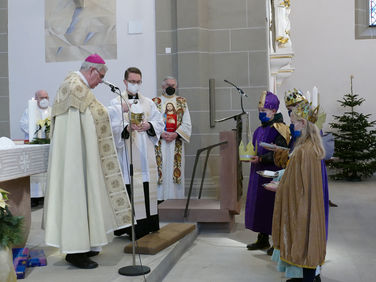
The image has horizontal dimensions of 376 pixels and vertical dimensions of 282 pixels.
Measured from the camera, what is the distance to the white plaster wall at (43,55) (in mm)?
8023

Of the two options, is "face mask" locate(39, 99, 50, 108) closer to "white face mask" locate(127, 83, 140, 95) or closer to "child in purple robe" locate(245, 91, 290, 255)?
"white face mask" locate(127, 83, 140, 95)

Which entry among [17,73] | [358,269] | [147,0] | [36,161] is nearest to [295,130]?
[358,269]

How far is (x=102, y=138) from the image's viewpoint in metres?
4.20

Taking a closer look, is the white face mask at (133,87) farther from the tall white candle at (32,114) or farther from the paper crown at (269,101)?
the paper crown at (269,101)

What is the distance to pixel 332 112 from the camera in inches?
512

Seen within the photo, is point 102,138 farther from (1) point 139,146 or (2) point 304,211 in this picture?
(2) point 304,211

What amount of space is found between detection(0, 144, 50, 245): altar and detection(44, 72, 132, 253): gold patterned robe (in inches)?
9.8

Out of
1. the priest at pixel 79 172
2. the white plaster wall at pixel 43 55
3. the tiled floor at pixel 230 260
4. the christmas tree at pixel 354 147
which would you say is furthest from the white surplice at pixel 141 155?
the christmas tree at pixel 354 147

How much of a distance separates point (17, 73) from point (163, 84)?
8.90ft

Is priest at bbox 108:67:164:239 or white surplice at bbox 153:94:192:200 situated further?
white surplice at bbox 153:94:192:200

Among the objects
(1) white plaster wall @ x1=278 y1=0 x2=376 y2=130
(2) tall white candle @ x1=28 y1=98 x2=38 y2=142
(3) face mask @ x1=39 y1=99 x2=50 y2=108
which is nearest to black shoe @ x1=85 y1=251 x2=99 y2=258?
(2) tall white candle @ x1=28 y1=98 x2=38 y2=142

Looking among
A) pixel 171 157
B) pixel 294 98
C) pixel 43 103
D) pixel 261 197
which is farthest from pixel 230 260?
pixel 43 103

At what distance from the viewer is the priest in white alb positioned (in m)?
7.42

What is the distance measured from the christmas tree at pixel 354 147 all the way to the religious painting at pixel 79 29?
6.50 metres
